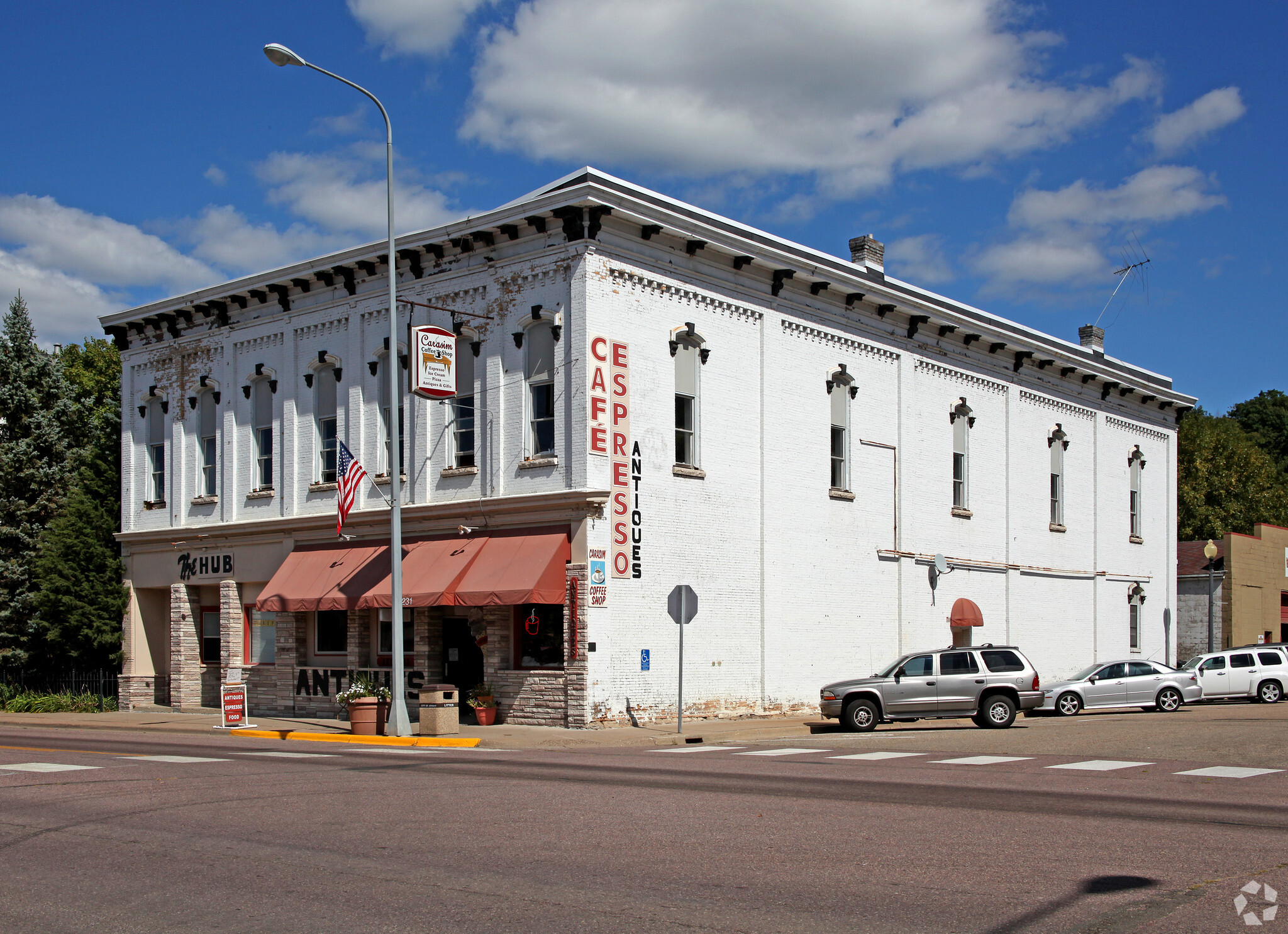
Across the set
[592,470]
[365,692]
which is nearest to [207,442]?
[365,692]

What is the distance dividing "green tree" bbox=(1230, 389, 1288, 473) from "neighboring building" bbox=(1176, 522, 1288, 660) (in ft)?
146

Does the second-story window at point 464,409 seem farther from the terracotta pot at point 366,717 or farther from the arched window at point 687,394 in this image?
the terracotta pot at point 366,717

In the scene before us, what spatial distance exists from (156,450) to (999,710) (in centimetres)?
2425

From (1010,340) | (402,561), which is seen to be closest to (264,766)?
(402,561)

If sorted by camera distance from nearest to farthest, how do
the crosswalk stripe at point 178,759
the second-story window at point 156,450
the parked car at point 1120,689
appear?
the crosswalk stripe at point 178,759, the parked car at point 1120,689, the second-story window at point 156,450

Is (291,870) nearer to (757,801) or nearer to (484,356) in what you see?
(757,801)

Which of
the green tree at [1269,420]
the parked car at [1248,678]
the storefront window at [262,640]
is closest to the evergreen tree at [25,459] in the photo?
the storefront window at [262,640]

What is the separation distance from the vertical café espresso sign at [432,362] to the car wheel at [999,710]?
12.7 m

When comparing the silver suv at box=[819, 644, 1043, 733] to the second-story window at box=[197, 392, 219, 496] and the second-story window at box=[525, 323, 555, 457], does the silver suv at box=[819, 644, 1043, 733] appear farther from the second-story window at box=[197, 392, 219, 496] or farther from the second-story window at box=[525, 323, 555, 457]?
the second-story window at box=[197, 392, 219, 496]

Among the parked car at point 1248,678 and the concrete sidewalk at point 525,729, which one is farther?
the parked car at point 1248,678

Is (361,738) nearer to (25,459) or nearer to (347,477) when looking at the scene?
(347,477)

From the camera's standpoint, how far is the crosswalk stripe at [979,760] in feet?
57.8

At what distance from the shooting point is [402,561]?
27.1 metres

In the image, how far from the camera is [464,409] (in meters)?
27.5
